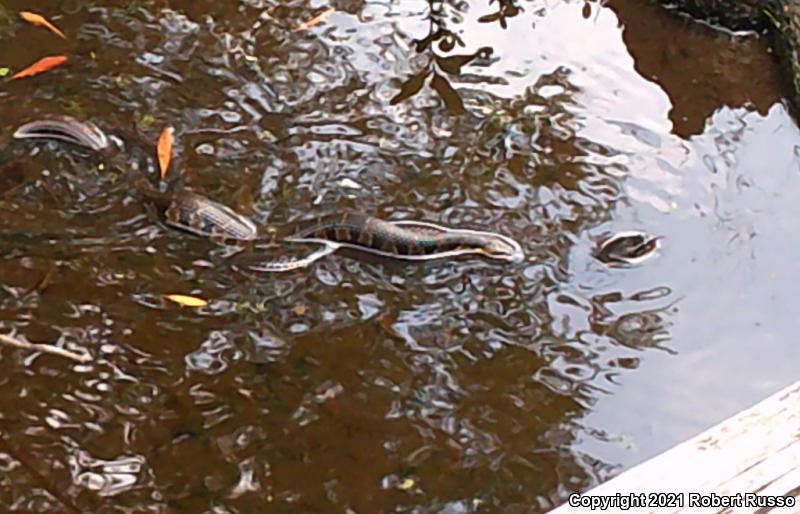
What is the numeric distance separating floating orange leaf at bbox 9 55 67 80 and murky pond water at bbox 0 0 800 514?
0.07m

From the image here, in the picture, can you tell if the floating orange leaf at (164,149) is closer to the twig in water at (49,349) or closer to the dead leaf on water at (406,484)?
the twig in water at (49,349)

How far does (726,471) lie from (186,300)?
2410 mm

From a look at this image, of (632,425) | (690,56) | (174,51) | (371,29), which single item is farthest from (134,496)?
(690,56)

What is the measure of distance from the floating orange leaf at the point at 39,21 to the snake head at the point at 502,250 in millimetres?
2656

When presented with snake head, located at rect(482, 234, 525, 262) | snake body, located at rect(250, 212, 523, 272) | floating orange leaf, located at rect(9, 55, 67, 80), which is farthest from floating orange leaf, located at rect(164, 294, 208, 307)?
floating orange leaf, located at rect(9, 55, 67, 80)

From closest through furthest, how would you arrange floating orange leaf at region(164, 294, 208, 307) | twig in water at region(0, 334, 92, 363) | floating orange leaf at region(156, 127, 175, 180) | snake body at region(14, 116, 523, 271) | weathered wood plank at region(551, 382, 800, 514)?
weathered wood plank at region(551, 382, 800, 514) → twig in water at region(0, 334, 92, 363) → floating orange leaf at region(164, 294, 208, 307) → snake body at region(14, 116, 523, 271) → floating orange leaf at region(156, 127, 175, 180)

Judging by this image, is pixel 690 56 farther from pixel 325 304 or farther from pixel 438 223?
pixel 325 304

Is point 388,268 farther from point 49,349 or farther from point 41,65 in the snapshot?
point 41,65

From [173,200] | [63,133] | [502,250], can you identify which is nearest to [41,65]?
[63,133]

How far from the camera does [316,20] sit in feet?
18.8

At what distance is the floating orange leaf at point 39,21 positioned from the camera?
17.5 ft

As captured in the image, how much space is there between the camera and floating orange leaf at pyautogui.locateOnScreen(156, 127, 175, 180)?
15.0 ft

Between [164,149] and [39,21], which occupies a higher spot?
[39,21]

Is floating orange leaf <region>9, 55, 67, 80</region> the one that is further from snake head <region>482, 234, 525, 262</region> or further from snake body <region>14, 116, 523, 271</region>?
snake head <region>482, 234, 525, 262</region>
